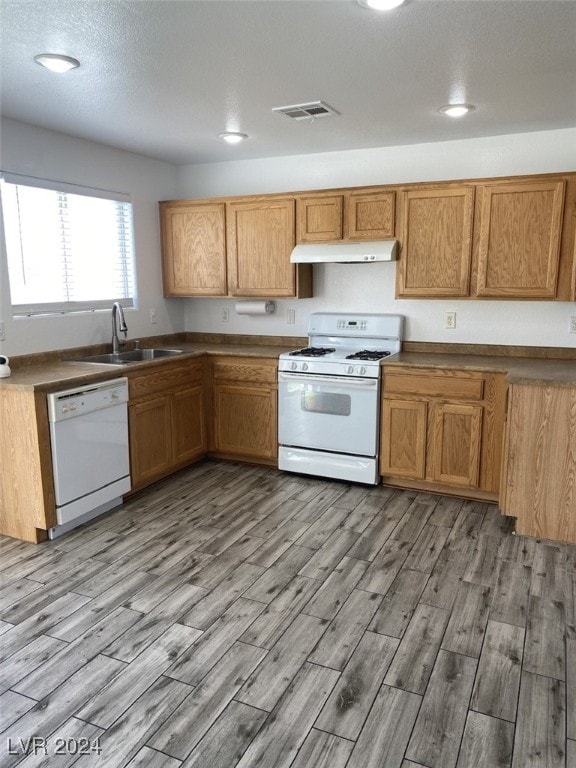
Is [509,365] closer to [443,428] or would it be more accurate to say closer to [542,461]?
[443,428]

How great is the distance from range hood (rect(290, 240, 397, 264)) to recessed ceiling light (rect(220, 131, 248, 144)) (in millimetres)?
838

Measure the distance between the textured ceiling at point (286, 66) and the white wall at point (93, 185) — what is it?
0.16 m

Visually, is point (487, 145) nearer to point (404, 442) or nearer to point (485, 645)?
point (404, 442)

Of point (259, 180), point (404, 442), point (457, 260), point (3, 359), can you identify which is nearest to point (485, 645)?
point (404, 442)

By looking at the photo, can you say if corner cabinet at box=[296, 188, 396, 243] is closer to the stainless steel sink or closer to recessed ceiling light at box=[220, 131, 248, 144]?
recessed ceiling light at box=[220, 131, 248, 144]

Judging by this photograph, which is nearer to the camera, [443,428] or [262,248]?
[443,428]

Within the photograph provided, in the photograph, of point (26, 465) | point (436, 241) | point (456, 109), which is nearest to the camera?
point (26, 465)

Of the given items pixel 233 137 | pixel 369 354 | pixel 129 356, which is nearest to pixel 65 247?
pixel 129 356

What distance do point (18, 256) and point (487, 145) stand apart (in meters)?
3.20

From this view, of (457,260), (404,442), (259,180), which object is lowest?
(404,442)

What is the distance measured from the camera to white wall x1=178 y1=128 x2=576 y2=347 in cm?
381

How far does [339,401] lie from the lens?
13.0 ft

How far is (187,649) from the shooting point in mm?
2252

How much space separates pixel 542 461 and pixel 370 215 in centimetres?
201
